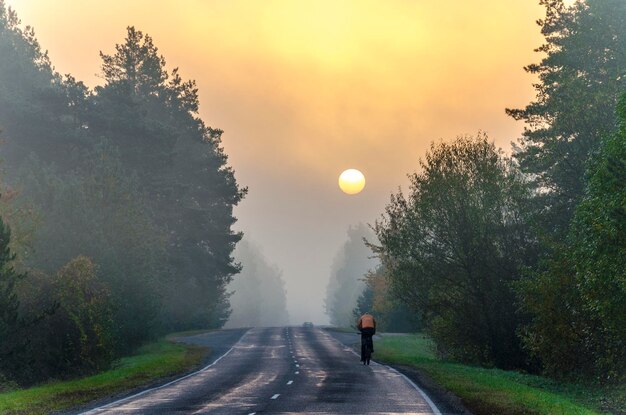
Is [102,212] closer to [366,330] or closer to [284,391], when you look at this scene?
[366,330]

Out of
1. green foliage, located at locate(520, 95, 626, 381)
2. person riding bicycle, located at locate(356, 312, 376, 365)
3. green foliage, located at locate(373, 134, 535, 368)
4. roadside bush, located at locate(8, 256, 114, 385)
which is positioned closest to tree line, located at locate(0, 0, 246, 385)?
roadside bush, located at locate(8, 256, 114, 385)

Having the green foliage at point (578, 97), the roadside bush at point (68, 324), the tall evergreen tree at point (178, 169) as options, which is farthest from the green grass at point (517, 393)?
the tall evergreen tree at point (178, 169)

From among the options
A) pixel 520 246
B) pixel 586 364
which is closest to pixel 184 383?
pixel 586 364

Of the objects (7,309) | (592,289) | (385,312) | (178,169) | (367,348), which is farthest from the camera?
(385,312)

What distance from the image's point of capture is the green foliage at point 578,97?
3638 centimetres

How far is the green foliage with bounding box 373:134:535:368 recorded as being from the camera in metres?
38.8

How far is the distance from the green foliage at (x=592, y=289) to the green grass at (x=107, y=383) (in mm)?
15014

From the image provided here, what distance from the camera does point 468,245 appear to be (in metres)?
39.0

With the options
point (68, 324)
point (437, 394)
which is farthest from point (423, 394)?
point (68, 324)

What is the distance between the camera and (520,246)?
130 ft

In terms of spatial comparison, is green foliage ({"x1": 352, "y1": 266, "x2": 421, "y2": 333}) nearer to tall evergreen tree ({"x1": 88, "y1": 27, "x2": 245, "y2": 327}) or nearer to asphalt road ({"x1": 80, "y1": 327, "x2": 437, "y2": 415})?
tall evergreen tree ({"x1": 88, "y1": 27, "x2": 245, "y2": 327})

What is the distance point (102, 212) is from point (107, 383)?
18230mm

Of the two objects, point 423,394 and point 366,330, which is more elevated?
point 366,330

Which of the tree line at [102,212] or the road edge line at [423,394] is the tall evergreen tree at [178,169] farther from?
the road edge line at [423,394]
